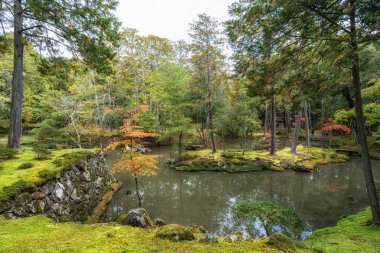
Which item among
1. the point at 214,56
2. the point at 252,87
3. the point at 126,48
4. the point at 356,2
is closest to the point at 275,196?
the point at 252,87

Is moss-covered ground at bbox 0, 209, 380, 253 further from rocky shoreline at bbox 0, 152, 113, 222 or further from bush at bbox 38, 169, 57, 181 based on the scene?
bush at bbox 38, 169, 57, 181

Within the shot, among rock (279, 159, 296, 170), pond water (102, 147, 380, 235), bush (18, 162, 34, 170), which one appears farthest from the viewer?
rock (279, 159, 296, 170)

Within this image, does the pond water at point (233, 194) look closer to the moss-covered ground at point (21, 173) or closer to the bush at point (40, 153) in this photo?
the moss-covered ground at point (21, 173)

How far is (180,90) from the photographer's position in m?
17.9

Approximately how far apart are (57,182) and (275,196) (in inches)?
380

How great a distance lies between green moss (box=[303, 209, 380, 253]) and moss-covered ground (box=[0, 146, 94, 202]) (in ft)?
23.1

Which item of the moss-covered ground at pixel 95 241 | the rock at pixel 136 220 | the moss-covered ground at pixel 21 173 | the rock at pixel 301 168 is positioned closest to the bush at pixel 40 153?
the moss-covered ground at pixel 21 173

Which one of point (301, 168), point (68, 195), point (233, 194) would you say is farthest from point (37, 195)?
point (301, 168)

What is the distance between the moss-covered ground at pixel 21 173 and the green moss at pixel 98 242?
2713 millimetres

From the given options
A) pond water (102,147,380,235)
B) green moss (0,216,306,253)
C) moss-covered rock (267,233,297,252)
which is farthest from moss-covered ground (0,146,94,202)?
moss-covered rock (267,233,297,252)

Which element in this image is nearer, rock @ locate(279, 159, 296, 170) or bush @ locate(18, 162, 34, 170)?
bush @ locate(18, 162, 34, 170)

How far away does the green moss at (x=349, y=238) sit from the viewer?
14.8 ft

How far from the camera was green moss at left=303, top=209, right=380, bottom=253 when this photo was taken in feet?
14.8

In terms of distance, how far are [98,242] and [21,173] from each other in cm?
564
